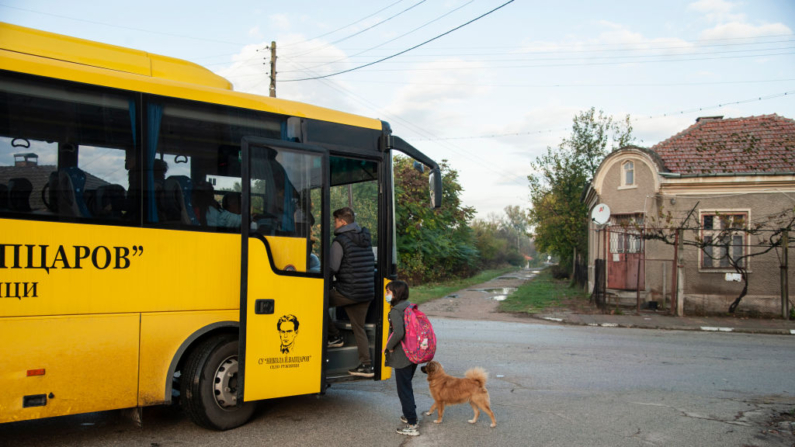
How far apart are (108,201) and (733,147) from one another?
805 inches

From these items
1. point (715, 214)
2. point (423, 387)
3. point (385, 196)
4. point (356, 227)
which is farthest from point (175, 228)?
point (715, 214)

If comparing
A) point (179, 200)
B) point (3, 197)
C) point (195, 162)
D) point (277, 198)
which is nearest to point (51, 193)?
point (3, 197)

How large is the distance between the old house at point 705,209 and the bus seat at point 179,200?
14379 millimetres

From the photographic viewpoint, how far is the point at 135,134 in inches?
203

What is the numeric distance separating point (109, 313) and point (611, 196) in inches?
756

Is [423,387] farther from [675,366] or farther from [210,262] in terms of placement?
[675,366]

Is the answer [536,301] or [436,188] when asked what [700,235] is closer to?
[536,301]

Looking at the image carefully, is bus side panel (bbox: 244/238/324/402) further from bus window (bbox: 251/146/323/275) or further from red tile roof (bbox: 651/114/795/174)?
red tile roof (bbox: 651/114/795/174)

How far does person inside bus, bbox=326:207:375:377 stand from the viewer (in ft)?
20.2

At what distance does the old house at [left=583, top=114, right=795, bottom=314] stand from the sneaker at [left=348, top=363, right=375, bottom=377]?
12744 mm

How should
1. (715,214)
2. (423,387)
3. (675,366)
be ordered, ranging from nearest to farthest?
(423,387)
(675,366)
(715,214)

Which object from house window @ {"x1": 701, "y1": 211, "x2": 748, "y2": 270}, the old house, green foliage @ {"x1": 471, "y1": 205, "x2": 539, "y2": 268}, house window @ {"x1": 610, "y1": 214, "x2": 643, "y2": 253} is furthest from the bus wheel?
green foliage @ {"x1": 471, "y1": 205, "x2": 539, "y2": 268}

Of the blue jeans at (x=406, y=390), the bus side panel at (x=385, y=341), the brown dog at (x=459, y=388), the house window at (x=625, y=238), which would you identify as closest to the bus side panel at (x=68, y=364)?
the blue jeans at (x=406, y=390)

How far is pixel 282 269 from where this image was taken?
5.53 m
